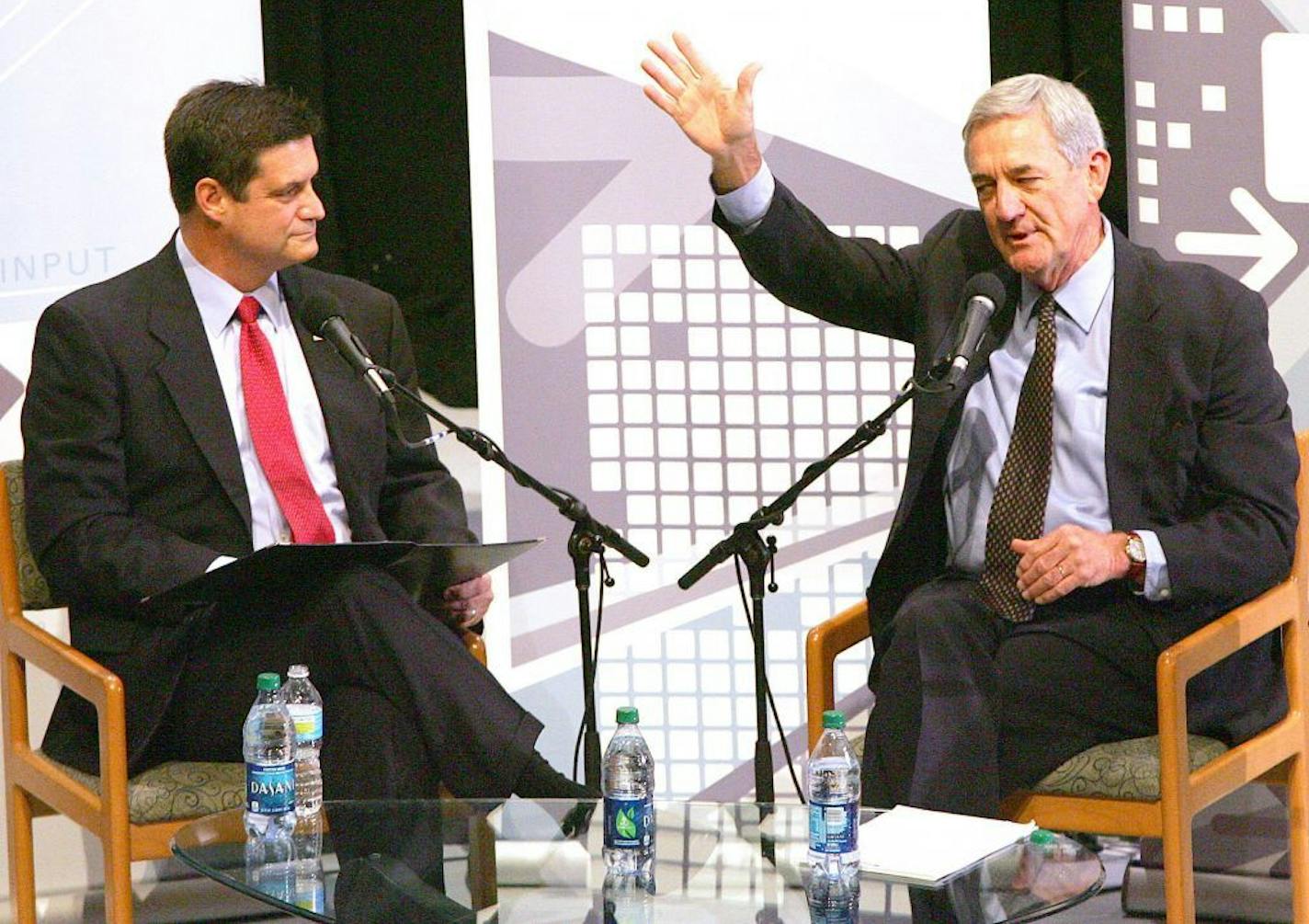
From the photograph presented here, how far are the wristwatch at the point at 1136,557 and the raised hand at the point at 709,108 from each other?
90cm

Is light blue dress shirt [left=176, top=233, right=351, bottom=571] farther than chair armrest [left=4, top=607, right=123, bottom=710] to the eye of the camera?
Yes

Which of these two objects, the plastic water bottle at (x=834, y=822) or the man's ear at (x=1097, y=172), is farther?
the man's ear at (x=1097, y=172)

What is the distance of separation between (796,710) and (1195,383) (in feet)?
4.61

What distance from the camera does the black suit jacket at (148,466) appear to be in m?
3.00

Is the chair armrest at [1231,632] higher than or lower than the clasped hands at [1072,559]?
lower

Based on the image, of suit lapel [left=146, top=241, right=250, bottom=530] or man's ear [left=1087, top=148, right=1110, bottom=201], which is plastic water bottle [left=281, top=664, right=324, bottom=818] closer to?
suit lapel [left=146, top=241, right=250, bottom=530]

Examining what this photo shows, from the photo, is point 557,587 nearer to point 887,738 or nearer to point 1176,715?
point 887,738

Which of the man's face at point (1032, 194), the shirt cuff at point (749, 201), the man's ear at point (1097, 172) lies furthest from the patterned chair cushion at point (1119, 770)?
the shirt cuff at point (749, 201)

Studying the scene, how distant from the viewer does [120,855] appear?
281cm

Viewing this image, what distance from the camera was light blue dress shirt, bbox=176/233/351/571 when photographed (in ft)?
10.6

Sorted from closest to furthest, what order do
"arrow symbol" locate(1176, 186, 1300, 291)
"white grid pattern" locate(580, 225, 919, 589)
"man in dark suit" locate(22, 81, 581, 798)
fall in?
"man in dark suit" locate(22, 81, 581, 798)
"arrow symbol" locate(1176, 186, 1300, 291)
"white grid pattern" locate(580, 225, 919, 589)

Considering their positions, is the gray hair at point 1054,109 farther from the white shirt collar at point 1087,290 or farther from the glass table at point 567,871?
the glass table at point 567,871

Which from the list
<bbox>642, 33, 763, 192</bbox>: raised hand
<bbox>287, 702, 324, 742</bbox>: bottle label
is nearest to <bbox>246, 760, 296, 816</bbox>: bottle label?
<bbox>287, 702, 324, 742</bbox>: bottle label

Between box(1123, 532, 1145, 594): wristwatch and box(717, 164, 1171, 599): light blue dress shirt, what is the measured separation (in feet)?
0.50
